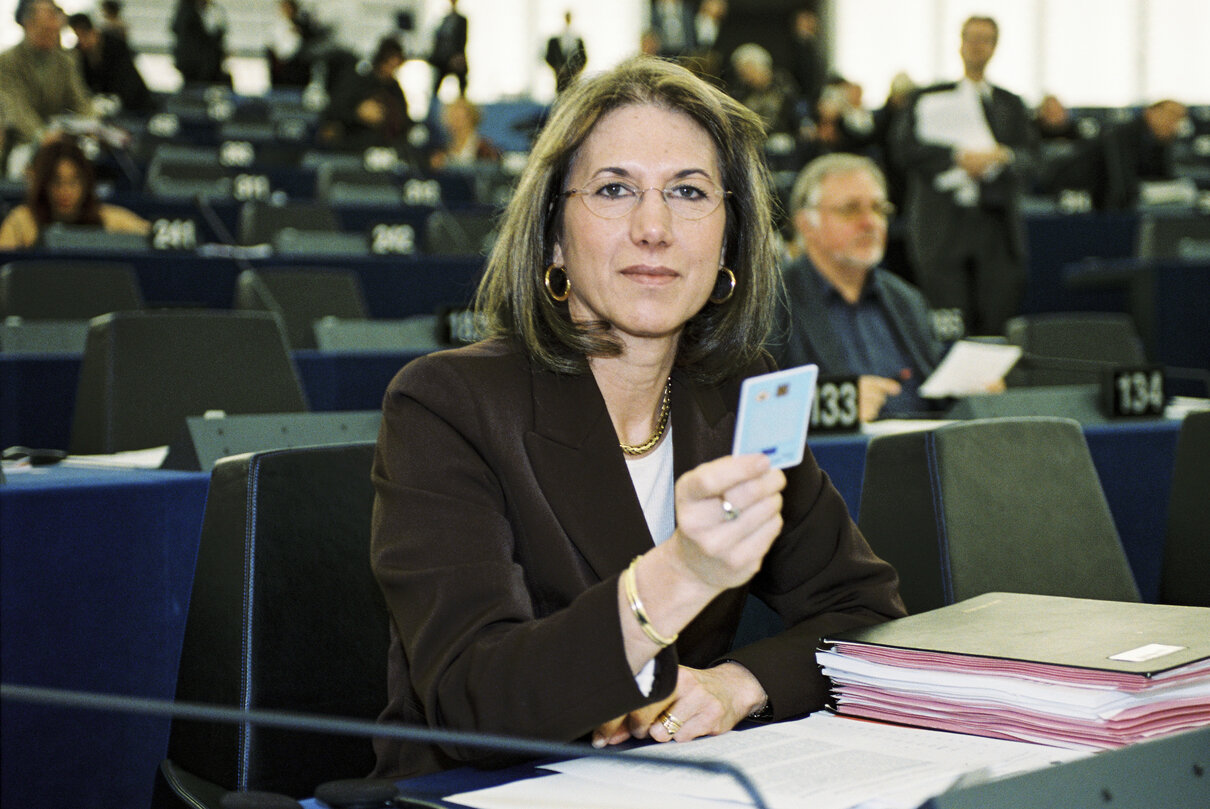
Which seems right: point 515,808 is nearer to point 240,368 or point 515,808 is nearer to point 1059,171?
point 240,368

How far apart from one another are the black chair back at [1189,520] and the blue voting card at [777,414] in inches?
51.0

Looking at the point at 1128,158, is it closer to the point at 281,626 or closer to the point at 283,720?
the point at 281,626

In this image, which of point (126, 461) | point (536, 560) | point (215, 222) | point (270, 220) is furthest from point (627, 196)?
point (215, 222)

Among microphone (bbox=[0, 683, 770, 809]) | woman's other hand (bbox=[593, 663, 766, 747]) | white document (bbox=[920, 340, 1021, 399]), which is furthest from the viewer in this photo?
white document (bbox=[920, 340, 1021, 399])

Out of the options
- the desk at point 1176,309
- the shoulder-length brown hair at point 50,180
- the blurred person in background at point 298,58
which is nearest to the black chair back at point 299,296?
the shoulder-length brown hair at point 50,180

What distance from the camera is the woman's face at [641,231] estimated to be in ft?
4.36

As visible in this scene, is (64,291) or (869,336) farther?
(64,291)

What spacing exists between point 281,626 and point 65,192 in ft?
16.4

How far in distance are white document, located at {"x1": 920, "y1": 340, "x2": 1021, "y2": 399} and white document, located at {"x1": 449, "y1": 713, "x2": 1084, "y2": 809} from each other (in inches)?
90.1

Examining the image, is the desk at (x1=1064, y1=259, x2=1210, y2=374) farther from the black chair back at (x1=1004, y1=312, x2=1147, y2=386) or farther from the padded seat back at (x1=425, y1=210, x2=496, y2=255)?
the padded seat back at (x1=425, y1=210, x2=496, y2=255)

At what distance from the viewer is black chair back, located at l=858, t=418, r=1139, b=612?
1.63 meters

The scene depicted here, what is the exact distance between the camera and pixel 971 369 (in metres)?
3.27

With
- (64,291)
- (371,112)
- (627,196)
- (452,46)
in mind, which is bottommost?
(64,291)

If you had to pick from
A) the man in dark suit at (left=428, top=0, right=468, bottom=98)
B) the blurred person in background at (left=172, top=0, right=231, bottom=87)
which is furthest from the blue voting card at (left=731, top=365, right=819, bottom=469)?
the blurred person in background at (left=172, top=0, right=231, bottom=87)
